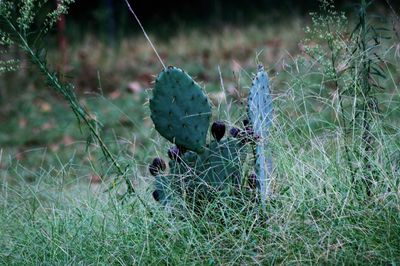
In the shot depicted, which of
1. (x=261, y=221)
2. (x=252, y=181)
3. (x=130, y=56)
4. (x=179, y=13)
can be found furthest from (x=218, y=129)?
(x=179, y=13)

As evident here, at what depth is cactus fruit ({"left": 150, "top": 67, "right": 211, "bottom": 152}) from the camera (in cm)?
405

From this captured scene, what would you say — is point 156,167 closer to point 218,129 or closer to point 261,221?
point 218,129

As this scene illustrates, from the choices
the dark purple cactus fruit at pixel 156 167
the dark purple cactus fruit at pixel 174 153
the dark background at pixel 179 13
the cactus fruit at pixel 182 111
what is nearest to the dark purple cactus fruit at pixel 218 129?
the cactus fruit at pixel 182 111

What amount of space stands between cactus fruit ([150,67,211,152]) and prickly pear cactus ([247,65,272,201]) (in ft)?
0.89

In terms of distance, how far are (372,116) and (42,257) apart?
1559mm

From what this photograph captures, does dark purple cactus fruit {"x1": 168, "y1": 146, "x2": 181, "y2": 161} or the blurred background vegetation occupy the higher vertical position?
dark purple cactus fruit {"x1": 168, "y1": 146, "x2": 181, "y2": 161}

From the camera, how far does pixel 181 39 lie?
44.5 feet

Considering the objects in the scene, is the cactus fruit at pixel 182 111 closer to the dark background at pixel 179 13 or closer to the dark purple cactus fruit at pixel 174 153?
the dark purple cactus fruit at pixel 174 153

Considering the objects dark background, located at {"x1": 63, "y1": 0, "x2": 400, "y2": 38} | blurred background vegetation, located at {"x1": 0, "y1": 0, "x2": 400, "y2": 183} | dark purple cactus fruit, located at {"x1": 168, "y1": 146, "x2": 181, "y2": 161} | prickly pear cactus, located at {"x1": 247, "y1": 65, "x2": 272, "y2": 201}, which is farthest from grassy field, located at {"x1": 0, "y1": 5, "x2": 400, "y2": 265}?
dark background, located at {"x1": 63, "y1": 0, "x2": 400, "y2": 38}

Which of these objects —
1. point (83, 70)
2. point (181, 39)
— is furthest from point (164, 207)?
point (181, 39)

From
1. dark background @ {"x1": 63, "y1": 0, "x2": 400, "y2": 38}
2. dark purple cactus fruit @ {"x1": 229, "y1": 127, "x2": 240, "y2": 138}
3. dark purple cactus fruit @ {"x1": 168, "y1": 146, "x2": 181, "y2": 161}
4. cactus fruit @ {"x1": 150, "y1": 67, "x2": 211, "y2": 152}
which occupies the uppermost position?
cactus fruit @ {"x1": 150, "y1": 67, "x2": 211, "y2": 152}

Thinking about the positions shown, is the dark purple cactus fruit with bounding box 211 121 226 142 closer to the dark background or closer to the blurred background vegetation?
the blurred background vegetation

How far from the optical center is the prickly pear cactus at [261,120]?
3.75m

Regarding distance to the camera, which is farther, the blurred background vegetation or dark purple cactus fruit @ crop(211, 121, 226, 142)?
the blurred background vegetation
